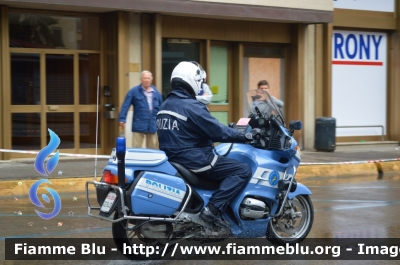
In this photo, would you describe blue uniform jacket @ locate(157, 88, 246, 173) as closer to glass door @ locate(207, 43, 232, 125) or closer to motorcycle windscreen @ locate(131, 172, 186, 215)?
motorcycle windscreen @ locate(131, 172, 186, 215)

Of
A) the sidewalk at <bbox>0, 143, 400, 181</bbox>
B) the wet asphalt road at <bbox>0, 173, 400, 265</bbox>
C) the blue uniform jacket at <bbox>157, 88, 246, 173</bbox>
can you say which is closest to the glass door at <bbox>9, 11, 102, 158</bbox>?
the sidewalk at <bbox>0, 143, 400, 181</bbox>

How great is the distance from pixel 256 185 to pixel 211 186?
467 mm

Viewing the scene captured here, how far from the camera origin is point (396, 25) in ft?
63.9

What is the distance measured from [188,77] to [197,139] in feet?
1.90

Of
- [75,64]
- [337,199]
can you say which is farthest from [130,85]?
[337,199]

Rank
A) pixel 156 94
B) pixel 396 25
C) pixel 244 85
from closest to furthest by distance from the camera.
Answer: pixel 156 94
pixel 244 85
pixel 396 25

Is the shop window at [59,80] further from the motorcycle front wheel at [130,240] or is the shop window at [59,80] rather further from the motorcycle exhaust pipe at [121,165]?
the motorcycle exhaust pipe at [121,165]

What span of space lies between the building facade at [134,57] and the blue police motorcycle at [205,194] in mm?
7911

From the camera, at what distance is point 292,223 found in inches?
287

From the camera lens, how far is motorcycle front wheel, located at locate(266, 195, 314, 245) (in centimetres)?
719

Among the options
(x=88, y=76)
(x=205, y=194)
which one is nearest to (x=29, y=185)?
(x=88, y=76)

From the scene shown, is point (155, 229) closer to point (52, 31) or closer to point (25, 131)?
point (25, 131)

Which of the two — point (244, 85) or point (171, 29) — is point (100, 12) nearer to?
point (171, 29)

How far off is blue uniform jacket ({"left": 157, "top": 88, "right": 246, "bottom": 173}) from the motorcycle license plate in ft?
2.31
